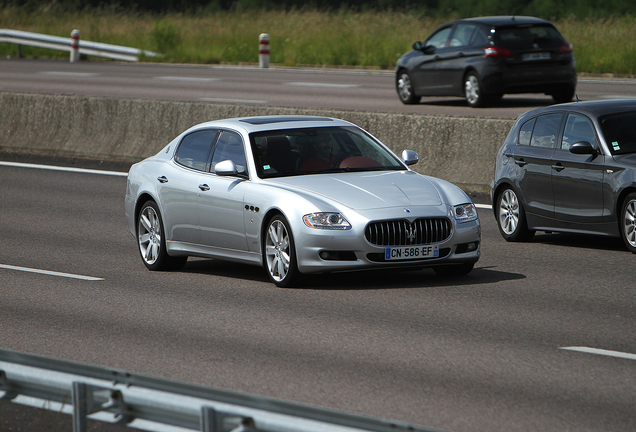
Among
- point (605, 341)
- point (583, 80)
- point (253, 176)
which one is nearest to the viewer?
point (605, 341)

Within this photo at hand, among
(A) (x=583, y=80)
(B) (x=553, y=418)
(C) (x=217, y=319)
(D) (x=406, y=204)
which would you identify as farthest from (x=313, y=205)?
(A) (x=583, y=80)

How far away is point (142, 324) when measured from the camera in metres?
8.74

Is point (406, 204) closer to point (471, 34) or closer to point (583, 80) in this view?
point (471, 34)

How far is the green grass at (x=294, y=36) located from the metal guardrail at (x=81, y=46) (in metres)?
1.30

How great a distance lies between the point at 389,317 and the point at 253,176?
8.48 feet

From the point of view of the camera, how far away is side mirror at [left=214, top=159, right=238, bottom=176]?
35.0 feet

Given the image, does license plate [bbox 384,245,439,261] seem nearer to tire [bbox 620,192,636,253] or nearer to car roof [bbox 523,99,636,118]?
tire [bbox 620,192,636,253]

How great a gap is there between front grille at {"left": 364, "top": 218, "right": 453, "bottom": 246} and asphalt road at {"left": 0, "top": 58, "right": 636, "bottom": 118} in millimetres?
11313

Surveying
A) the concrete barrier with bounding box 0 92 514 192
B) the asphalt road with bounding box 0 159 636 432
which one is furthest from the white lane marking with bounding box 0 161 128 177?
the asphalt road with bounding box 0 159 636 432

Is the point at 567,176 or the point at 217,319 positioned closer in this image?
the point at 217,319

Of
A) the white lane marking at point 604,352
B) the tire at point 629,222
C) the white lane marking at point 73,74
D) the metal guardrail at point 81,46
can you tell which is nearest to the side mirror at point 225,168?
the tire at point 629,222

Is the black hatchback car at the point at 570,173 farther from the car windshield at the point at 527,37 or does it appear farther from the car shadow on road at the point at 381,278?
the car windshield at the point at 527,37

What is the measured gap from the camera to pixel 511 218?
12.9m

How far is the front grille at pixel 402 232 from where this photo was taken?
32.1 ft
